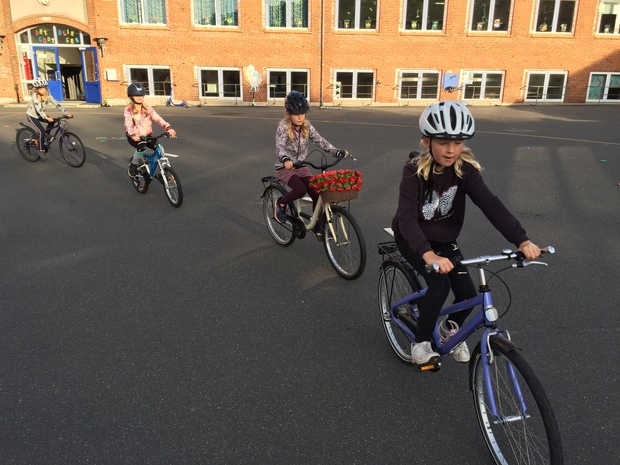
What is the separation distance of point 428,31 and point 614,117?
1076cm

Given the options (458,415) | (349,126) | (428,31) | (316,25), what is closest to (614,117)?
(428,31)

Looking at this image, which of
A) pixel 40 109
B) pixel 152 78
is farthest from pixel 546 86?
pixel 40 109

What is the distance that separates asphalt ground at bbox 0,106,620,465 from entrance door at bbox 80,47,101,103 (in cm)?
2051

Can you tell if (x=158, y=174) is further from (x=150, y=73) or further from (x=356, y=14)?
(x=356, y=14)

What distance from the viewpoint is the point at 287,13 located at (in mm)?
27328

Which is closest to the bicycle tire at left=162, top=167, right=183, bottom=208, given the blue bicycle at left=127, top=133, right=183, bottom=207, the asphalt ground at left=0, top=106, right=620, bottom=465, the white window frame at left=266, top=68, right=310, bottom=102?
the blue bicycle at left=127, top=133, right=183, bottom=207

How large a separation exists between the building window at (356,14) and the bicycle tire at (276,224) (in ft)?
78.0

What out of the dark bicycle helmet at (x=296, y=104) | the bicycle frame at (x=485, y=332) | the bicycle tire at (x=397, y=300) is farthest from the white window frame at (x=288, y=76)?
the bicycle frame at (x=485, y=332)

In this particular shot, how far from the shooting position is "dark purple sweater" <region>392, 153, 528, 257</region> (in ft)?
9.74

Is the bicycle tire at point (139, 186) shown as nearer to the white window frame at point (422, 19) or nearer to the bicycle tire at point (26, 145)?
the bicycle tire at point (26, 145)

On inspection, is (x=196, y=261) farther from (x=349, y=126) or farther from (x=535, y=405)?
(x=349, y=126)

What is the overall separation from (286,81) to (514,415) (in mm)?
27302

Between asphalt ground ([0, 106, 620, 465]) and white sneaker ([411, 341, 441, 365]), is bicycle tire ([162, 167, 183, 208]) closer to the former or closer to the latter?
asphalt ground ([0, 106, 620, 465])

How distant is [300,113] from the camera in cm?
559
